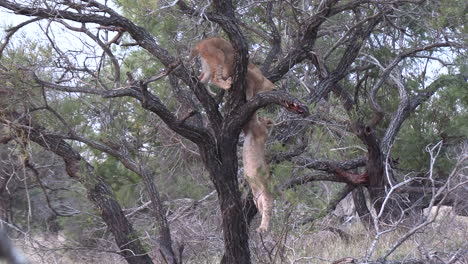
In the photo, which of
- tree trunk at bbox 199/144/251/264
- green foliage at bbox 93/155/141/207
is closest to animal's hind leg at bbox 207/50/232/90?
tree trunk at bbox 199/144/251/264

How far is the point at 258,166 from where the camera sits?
6070 mm

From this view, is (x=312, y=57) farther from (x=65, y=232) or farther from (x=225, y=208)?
(x=65, y=232)

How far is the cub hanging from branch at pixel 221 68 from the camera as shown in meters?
6.16

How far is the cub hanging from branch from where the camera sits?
6.16m

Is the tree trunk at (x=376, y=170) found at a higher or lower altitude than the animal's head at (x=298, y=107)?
lower

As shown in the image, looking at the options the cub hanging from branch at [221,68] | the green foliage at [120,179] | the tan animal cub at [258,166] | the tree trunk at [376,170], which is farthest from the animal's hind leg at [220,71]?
the green foliage at [120,179]

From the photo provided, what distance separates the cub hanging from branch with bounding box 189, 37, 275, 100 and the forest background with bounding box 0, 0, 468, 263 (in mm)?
123

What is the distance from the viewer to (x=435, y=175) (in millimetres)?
9633

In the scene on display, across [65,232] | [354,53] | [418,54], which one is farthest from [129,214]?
[418,54]

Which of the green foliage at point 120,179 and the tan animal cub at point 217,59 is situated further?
the green foliage at point 120,179

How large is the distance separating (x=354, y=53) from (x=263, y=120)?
7.21ft

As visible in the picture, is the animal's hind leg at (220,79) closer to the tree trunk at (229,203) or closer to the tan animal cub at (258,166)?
the tan animal cub at (258,166)

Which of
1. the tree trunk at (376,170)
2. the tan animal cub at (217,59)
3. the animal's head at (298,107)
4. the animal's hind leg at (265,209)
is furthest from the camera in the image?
the tree trunk at (376,170)

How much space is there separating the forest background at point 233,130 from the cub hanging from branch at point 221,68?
0.12 metres
